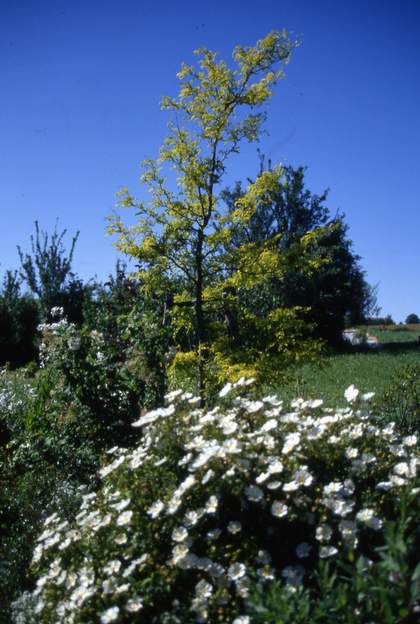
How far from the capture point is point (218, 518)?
2580 mm

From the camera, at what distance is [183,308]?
6391 millimetres

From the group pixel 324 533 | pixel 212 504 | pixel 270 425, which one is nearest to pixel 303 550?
pixel 324 533

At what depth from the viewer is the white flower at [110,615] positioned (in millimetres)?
2205

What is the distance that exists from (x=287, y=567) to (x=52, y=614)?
3.46ft

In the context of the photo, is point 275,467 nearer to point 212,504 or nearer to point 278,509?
point 278,509

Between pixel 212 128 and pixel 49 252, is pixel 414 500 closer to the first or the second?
pixel 212 128

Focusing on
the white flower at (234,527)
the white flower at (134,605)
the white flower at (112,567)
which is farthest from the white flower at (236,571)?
the white flower at (112,567)

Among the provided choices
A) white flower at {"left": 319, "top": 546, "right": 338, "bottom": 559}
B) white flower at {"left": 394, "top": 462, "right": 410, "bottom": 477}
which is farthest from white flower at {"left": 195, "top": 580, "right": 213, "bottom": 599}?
white flower at {"left": 394, "top": 462, "right": 410, "bottom": 477}

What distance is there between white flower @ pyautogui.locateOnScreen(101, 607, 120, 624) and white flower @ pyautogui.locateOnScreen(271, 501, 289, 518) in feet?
2.45

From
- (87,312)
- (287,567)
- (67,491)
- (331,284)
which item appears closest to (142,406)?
(67,491)

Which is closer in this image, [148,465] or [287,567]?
[287,567]

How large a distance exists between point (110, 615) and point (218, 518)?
612 mm

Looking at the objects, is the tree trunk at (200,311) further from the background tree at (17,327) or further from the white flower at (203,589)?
the background tree at (17,327)

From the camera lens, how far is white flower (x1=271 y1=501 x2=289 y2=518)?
8.08 ft
